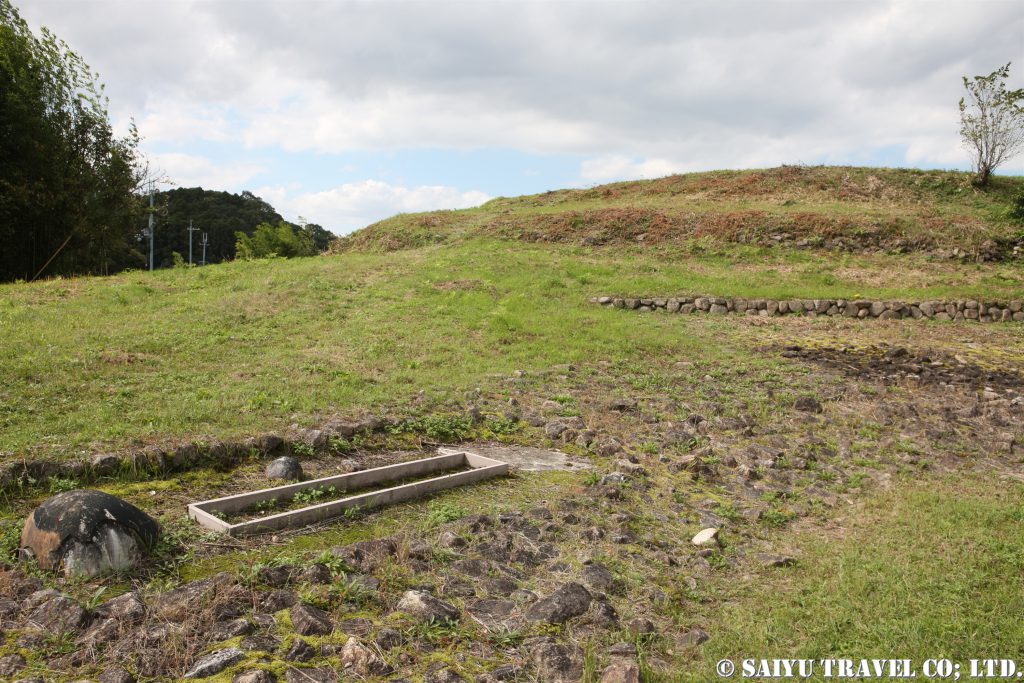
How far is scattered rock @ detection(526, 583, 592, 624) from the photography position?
3.90 metres

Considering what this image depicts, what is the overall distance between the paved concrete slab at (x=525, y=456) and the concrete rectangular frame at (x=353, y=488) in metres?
0.27

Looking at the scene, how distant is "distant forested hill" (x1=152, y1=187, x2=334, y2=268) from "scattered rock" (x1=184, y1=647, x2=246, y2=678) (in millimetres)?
52921

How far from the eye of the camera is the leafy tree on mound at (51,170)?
680 inches

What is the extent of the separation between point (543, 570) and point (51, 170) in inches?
793

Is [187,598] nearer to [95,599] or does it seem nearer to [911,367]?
[95,599]

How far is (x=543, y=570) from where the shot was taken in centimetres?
451

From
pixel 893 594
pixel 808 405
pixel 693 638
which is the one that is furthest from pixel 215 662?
pixel 808 405

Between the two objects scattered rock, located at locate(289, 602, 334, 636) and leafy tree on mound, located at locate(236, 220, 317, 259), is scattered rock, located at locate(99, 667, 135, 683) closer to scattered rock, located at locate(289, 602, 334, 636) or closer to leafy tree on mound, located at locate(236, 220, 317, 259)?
scattered rock, located at locate(289, 602, 334, 636)

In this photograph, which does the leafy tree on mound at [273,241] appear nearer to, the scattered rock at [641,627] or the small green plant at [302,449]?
the small green plant at [302,449]

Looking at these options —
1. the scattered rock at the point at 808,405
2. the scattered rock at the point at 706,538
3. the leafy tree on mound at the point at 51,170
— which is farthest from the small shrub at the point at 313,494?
the leafy tree on mound at the point at 51,170

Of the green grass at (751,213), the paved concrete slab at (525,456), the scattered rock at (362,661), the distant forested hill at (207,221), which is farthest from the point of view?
the distant forested hill at (207,221)

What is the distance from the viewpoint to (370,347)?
34.3ft

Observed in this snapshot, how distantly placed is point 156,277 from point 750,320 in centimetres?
1425

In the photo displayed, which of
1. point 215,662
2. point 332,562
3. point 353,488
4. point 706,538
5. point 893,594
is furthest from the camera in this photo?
point 353,488
